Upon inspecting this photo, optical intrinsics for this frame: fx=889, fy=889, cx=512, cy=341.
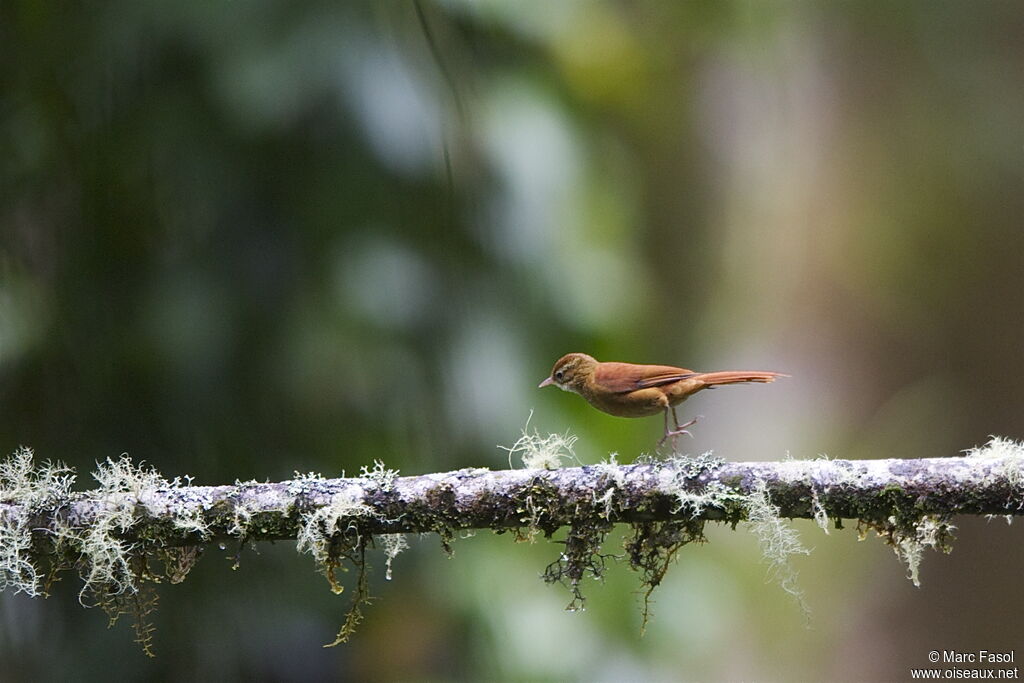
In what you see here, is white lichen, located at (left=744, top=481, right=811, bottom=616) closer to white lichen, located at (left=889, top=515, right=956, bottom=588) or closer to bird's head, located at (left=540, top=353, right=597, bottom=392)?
white lichen, located at (left=889, top=515, right=956, bottom=588)

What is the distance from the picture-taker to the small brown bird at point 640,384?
2.45m

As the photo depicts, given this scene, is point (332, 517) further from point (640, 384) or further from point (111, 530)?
point (640, 384)

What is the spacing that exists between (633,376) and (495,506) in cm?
78

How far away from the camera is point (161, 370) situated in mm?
2508

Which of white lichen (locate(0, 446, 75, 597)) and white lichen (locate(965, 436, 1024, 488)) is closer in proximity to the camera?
white lichen (locate(965, 436, 1024, 488))

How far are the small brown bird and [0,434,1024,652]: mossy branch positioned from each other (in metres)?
0.55

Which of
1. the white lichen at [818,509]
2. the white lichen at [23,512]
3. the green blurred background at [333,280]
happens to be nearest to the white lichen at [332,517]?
the white lichen at [23,512]

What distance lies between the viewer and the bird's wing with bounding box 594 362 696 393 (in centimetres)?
248

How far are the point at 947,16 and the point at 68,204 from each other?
615 cm

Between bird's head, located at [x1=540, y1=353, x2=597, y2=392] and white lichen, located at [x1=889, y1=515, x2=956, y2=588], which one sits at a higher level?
bird's head, located at [x1=540, y1=353, x2=597, y2=392]

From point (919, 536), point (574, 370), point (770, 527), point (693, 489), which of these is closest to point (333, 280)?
point (574, 370)

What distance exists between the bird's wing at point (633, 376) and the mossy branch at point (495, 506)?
568mm

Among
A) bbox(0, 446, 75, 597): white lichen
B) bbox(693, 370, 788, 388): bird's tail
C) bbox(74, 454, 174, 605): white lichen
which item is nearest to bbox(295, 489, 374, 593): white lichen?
bbox(74, 454, 174, 605): white lichen

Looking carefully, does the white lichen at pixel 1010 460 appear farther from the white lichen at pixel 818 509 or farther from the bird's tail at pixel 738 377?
the bird's tail at pixel 738 377
